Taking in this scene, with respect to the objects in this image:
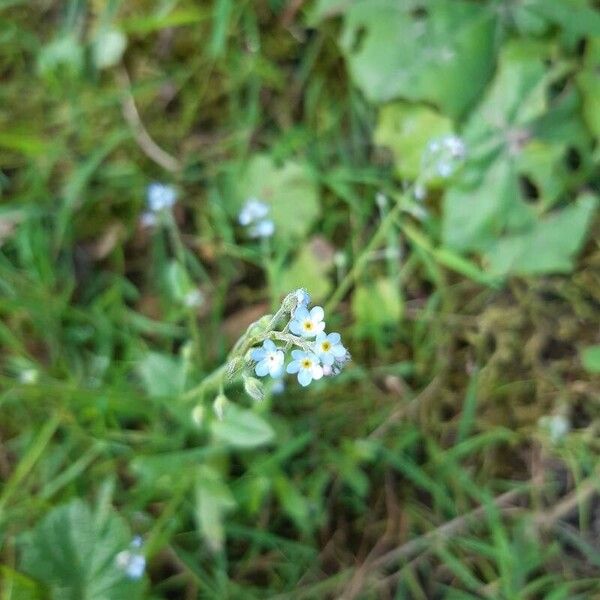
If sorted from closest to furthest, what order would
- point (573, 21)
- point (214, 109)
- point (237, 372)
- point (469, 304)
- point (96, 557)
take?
point (237, 372), point (96, 557), point (573, 21), point (469, 304), point (214, 109)

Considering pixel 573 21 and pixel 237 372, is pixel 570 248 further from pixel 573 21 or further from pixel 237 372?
pixel 237 372

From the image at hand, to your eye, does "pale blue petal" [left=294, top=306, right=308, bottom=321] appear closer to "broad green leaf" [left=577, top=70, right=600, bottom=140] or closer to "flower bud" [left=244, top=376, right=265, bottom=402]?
"flower bud" [left=244, top=376, right=265, bottom=402]

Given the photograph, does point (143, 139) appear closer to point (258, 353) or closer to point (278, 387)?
point (278, 387)

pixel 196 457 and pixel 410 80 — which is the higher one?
pixel 410 80

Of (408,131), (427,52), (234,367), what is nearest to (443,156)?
(408,131)

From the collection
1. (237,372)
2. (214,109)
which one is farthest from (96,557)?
(214,109)

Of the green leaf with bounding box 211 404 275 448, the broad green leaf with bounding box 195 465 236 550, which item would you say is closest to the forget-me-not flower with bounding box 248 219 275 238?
the green leaf with bounding box 211 404 275 448

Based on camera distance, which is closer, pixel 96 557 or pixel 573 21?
pixel 96 557
